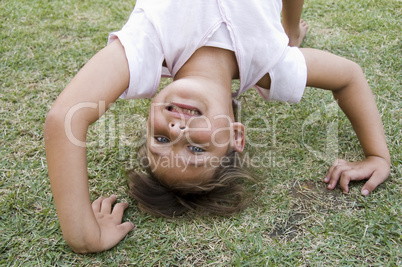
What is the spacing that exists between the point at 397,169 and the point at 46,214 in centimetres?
180

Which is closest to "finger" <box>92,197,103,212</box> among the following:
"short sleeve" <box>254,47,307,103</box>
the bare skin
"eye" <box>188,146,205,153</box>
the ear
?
"eye" <box>188,146,205,153</box>

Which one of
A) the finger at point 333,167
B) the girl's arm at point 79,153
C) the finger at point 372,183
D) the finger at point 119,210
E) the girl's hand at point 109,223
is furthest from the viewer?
the finger at point 333,167

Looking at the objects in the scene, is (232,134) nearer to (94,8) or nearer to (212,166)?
(212,166)

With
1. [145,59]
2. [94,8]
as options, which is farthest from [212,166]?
[94,8]

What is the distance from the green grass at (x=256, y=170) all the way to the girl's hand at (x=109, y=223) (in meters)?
0.04

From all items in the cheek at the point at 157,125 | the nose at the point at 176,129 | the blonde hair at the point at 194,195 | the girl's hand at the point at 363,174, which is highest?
the nose at the point at 176,129

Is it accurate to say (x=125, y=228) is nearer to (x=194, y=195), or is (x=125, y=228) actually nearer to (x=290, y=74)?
(x=194, y=195)

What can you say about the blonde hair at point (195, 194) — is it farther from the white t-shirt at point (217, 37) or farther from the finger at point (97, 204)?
the white t-shirt at point (217, 37)

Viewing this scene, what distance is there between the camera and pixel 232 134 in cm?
188

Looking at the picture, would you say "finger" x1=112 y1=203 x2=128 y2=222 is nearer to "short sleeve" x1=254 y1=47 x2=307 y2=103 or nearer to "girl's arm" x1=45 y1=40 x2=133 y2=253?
"girl's arm" x1=45 y1=40 x2=133 y2=253

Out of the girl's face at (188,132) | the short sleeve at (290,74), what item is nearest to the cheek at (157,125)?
the girl's face at (188,132)

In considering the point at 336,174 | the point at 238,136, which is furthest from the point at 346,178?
the point at 238,136

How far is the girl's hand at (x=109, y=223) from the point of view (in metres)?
1.71

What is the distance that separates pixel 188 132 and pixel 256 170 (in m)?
0.62
